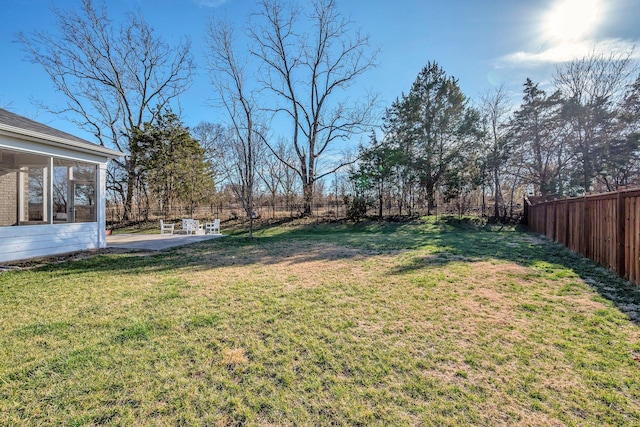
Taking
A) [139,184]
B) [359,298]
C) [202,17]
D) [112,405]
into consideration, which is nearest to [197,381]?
[112,405]

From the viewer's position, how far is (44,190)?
25.0 ft

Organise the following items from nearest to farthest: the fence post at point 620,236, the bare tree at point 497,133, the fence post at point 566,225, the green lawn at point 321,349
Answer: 1. the green lawn at point 321,349
2. the fence post at point 620,236
3. the fence post at point 566,225
4. the bare tree at point 497,133

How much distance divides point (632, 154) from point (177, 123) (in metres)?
26.7

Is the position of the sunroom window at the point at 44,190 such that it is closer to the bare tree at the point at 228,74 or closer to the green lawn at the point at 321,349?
the green lawn at the point at 321,349

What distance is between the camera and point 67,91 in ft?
54.9

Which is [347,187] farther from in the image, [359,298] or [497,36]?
[359,298]

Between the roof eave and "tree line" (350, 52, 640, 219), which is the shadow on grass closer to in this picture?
the roof eave

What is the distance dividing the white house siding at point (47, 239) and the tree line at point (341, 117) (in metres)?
8.59

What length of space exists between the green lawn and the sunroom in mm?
2066

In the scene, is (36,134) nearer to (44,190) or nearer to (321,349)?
(44,190)

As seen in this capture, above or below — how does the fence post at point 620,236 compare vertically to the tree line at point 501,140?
below

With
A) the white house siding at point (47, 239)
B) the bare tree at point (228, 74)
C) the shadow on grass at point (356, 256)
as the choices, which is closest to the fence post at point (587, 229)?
the shadow on grass at point (356, 256)

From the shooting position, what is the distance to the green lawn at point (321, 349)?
1691mm

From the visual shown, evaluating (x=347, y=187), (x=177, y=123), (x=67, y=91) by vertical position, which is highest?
(x=67, y=91)
